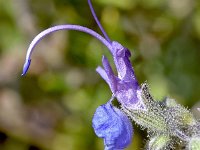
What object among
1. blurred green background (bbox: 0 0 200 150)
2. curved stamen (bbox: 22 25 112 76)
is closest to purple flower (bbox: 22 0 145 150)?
curved stamen (bbox: 22 25 112 76)

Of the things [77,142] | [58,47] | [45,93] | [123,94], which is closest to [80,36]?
[58,47]

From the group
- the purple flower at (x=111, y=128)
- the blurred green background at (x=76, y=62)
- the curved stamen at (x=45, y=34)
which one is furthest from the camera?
the blurred green background at (x=76, y=62)

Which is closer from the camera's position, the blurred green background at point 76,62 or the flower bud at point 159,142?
the flower bud at point 159,142

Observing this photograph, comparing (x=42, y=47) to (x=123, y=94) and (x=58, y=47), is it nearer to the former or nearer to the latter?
(x=58, y=47)

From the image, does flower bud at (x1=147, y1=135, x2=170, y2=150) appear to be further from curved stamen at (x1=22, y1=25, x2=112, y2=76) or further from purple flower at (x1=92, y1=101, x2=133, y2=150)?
curved stamen at (x1=22, y1=25, x2=112, y2=76)

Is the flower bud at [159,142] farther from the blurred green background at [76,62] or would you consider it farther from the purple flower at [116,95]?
the blurred green background at [76,62]

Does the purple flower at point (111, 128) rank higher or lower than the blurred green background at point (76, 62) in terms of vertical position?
lower

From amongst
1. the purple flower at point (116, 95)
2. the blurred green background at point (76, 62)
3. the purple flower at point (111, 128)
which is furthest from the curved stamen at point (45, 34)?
the blurred green background at point (76, 62)
